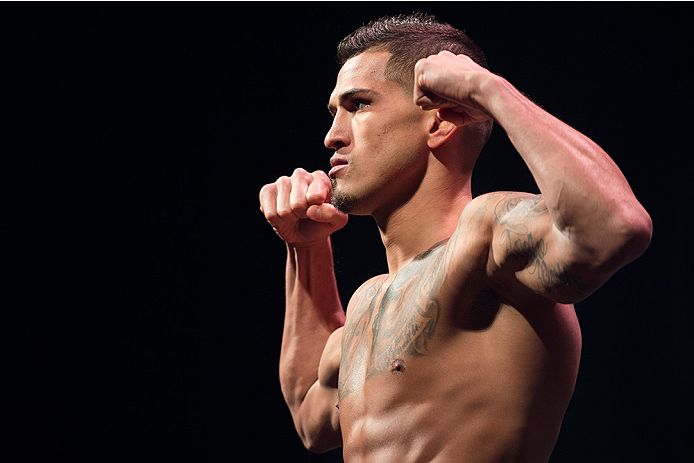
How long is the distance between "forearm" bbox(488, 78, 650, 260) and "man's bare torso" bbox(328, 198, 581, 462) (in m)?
0.19

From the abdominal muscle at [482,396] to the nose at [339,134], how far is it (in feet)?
1.46

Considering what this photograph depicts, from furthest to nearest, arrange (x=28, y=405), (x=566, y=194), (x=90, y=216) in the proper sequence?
1. (x=90, y=216)
2. (x=28, y=405)
3. (x=566, y=194)

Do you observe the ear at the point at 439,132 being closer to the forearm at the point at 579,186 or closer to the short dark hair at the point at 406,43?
the short dark hair at the point at 406,43

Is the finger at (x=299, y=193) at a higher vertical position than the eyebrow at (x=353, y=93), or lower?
lower

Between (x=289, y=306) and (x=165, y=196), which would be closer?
(x=289, y=306)

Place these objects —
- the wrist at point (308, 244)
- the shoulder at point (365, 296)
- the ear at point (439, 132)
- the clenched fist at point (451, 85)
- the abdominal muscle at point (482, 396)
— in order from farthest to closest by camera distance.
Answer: the wrist at point (308, 244) < the shoulder at point (365, 296) < the ear at point (439, 132) < the abdominal muscle at point (482, 396) < the clenched fist at point (451, 85)

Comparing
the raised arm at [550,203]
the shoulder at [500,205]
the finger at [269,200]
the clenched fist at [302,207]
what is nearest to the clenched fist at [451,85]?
the raised arm at [550,203]

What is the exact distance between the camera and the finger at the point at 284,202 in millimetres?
1503

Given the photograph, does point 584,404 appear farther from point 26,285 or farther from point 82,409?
point 26,285

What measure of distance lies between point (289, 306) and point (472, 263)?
2.46 feet

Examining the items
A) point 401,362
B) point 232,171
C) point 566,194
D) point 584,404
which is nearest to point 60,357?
point 232,171

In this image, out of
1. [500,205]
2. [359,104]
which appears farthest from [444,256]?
[359,104]

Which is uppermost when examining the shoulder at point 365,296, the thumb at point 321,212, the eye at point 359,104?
the eye at point 359,104

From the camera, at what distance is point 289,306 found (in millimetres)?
1685
